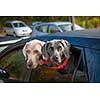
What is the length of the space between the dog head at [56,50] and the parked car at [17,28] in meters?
0.36

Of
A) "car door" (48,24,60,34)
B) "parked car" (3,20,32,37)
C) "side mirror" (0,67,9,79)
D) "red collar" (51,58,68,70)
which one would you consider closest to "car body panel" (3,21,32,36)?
"parked car" (3,20,32,37)

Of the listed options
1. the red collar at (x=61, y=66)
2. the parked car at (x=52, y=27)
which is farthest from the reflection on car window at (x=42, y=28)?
the red collar at (x=61, y=66)

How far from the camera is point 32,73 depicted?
226 cm

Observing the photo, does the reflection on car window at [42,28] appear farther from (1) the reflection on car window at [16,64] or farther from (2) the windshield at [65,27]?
(1) the reflection on car window at [16,64]

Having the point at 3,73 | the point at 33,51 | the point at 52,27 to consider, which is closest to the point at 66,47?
the point at 33,51

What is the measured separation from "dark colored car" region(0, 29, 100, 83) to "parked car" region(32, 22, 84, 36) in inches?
8.1

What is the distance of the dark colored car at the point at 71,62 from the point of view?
1932 millimetres

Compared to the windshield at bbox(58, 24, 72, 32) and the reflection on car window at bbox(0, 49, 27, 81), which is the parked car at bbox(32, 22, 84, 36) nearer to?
the windshield at bbox(58, 24, 72, 32)

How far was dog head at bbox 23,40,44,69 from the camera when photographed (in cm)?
234

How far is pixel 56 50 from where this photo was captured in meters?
2.30
